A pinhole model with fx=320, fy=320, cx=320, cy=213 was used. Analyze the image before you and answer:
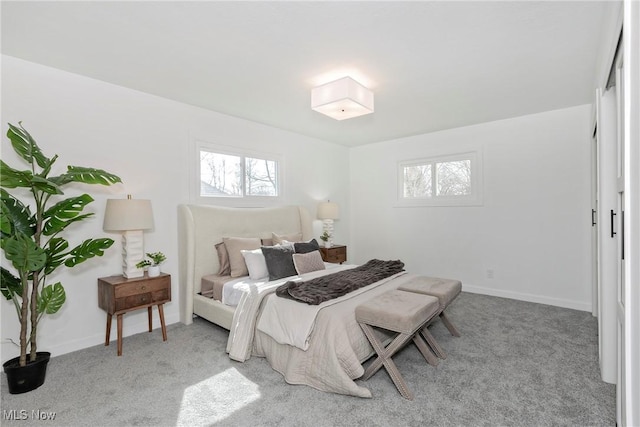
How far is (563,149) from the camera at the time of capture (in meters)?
4.10

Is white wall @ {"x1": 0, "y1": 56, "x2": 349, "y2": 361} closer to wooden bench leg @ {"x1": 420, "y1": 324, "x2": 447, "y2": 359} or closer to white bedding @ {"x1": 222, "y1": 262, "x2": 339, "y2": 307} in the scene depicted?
white bedding @ {"x1": 222, "y1": 262, "x2": 339, "y2": 307}

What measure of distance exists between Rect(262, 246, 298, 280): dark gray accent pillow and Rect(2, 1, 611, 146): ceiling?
5.59 ft

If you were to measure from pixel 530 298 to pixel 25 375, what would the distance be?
535 centimetres

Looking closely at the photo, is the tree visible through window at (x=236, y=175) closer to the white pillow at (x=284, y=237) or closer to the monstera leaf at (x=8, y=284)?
the white pillow at (x=284, y=237)

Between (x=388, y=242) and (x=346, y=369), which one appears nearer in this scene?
(x=346, y=369)

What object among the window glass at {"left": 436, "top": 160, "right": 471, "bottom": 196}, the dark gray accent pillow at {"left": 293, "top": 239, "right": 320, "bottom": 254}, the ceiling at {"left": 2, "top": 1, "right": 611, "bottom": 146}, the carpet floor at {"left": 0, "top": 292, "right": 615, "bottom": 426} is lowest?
the carpet floor at {"left": 0, "top": 292, "right": 615, "bottom": 426}

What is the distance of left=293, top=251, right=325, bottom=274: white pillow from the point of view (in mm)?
3451

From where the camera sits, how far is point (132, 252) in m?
3.08

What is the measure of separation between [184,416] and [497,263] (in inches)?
171

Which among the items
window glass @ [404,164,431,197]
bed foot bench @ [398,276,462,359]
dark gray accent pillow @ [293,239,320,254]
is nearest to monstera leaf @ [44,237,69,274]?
dark gray accent pillow @ [293,239,320,254]

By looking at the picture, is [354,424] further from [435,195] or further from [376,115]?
[435,195]

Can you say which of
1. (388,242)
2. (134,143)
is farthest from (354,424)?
(388,242)

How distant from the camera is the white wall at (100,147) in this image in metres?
2.72

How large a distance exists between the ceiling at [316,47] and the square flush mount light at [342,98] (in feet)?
0.38
